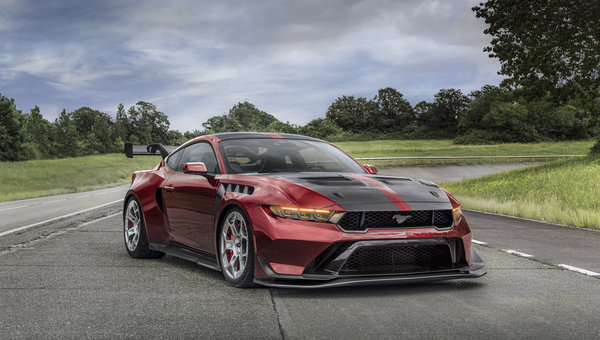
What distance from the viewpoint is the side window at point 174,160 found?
778cm

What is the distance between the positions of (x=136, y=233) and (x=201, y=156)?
1.56 meters

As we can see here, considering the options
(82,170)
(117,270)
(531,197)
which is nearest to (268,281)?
(117,270)

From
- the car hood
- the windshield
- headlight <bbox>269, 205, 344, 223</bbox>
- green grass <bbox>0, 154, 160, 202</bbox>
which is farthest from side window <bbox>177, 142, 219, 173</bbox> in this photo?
green grass <bbox>0, 154, 160, 202</bbox>

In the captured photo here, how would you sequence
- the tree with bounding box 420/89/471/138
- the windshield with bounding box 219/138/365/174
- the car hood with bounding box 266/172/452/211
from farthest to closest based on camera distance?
1. the tree with bounding box 420/89/471/138
2. the windshield with bounding box 219/138/365/174
3. the car hood with bounding box 266/172/452/211

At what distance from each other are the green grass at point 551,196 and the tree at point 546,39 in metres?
4.17

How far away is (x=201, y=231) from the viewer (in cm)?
666

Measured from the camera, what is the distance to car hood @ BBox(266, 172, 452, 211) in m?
5.55

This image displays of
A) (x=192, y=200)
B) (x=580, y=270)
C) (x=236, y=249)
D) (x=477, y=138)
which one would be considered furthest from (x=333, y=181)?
(x=477, y=138)

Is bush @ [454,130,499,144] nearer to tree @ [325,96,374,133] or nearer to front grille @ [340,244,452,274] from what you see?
tree @ [325,96,374,133]

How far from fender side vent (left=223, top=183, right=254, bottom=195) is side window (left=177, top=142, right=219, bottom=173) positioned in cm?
49

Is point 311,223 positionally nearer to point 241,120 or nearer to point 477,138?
point 477,138

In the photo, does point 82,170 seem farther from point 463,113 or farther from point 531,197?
point 531,197

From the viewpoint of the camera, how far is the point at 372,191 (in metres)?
5.74

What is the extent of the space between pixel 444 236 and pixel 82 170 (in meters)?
70.7
